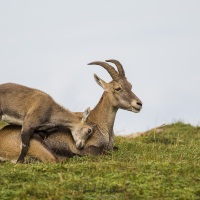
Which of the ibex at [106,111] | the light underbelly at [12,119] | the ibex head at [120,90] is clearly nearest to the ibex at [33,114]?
the light underbelly at [12,119]

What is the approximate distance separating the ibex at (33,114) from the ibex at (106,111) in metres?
0.19

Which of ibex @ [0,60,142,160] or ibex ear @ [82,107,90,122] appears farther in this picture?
ibex ear @ [82,107,90,122]

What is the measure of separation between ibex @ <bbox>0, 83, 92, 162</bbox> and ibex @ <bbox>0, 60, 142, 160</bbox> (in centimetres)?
19

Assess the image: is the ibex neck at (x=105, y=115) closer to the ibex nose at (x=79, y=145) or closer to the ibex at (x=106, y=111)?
the ibex at (x=106, y=111)

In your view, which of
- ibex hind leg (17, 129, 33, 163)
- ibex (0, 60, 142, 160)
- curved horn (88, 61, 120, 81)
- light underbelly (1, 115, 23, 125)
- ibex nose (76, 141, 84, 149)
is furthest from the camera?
curved horn (88, 61, 120, 81)

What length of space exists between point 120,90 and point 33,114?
7.35 ft

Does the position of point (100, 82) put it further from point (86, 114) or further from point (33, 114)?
point (33, 114)

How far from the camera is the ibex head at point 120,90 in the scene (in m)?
13.1

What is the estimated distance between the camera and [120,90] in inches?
519

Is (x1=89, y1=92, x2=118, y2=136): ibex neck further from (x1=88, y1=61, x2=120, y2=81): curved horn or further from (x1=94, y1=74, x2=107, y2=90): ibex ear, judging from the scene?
(x1=88, y1=61, x2=120, y2=81): curved horn

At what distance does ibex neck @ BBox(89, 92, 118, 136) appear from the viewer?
13163 millimetres

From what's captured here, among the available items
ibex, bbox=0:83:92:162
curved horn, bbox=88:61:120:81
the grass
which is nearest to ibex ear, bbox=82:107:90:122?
ibex, bbox=0:83:92:162

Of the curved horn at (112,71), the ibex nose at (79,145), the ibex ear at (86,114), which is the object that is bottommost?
the ibex nose at (79,145)

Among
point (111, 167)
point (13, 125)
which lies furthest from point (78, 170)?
point (13, 125)
